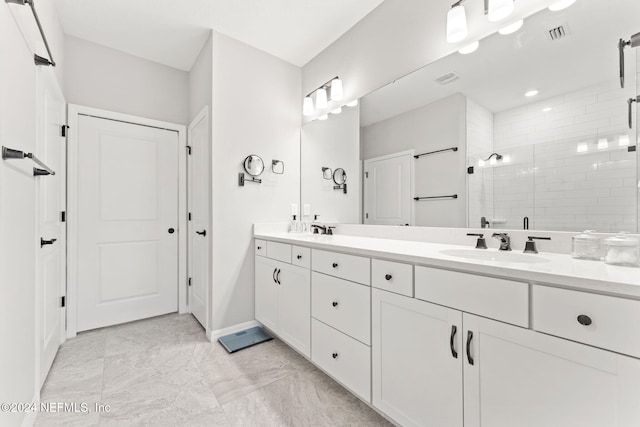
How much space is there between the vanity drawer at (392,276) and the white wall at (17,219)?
4.92 ft

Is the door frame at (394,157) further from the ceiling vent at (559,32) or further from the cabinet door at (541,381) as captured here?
the cabinet door at (541,381)

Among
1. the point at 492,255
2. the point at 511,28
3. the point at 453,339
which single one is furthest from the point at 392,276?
the point at 511,28

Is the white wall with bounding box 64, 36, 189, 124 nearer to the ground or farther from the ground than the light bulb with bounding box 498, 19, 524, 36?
farther from the ground

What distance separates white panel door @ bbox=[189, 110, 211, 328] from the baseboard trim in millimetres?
216

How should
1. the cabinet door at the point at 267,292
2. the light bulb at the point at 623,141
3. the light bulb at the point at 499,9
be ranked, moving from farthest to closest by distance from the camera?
the cabinet door at the point at 267,292, the light bulb at the point at 499,9, the light bulb at the point at 623,141

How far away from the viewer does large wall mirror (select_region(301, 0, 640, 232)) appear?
1.13 meters

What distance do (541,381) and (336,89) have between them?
2.27 meters

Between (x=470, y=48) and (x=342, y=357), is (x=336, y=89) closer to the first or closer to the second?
(x=470, y=48)

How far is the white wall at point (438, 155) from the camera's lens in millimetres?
1626

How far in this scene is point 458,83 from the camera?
165 cm

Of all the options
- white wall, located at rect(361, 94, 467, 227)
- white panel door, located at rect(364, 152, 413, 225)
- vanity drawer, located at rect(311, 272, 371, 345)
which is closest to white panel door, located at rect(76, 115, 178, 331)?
vanity drawer, located at rect(311, 272, 371, 345)

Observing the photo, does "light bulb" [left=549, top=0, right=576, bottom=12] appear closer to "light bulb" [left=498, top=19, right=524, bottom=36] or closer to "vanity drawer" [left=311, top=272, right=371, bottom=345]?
"light bulb" [left=498, top=19, right=524, bottom=36]

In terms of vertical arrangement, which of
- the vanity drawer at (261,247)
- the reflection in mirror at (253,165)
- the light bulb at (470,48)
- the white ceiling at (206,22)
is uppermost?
the white ceiling at (206,22)

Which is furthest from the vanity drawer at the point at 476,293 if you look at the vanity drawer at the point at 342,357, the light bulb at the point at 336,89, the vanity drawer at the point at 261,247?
the light bulb at the point at 336,89
